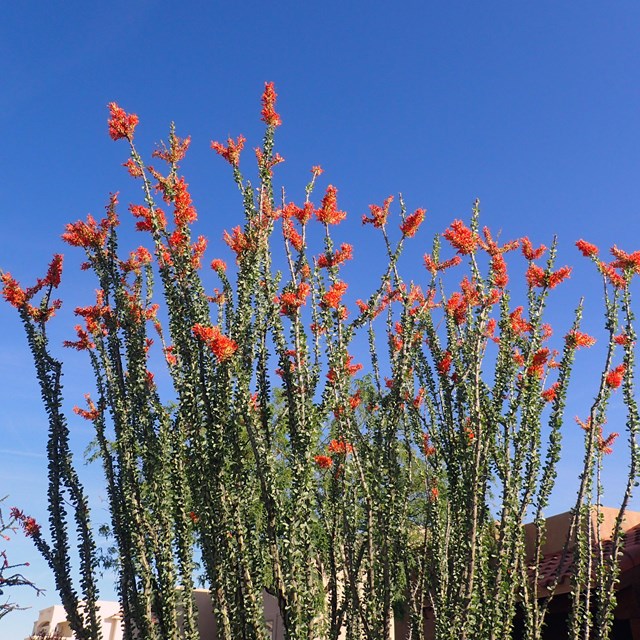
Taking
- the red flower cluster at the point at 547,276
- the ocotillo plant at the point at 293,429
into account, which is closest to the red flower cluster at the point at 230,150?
the ocotillo plant at the point at 293,429

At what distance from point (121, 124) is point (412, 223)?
392cm

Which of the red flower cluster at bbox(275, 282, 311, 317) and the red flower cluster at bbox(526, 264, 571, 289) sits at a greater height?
the red flower cluster at bbox(526, 264, 571, 289)

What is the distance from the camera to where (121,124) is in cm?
811

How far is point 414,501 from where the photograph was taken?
18062 millimetres

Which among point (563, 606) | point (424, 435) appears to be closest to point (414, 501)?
point (563, 606)

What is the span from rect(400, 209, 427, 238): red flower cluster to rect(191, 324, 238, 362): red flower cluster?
9.80 ft

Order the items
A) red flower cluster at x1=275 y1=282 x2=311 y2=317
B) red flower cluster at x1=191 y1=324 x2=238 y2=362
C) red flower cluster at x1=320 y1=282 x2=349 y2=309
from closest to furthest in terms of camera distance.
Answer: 1. red flower cluster at x1=191 y1=324 x2=238 y2=362
2. red flower cluster at x1=275 y1=282 x2=311 y2=317
3. red flower cluster at x1=320 y1=282 x2=349 y2=309

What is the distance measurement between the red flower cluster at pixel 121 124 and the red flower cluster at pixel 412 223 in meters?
3.67

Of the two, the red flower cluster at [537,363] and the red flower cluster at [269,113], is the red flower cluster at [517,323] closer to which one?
the red flower cluster at [537,363]

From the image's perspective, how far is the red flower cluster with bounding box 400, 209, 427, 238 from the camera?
28.0ft

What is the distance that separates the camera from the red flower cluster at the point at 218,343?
678 cm

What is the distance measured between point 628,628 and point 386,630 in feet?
22.4

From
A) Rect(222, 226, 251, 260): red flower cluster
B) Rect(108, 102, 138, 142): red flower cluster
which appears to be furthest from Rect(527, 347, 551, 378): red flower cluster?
Rect(108, 102, 138, 142): red flower cluster

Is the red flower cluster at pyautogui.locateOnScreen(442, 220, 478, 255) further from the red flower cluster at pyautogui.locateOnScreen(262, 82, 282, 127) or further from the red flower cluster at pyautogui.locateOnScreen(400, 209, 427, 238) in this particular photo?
the red flower cluster at pyautogui.locateOnScreen(262, 82, 282, 127)
